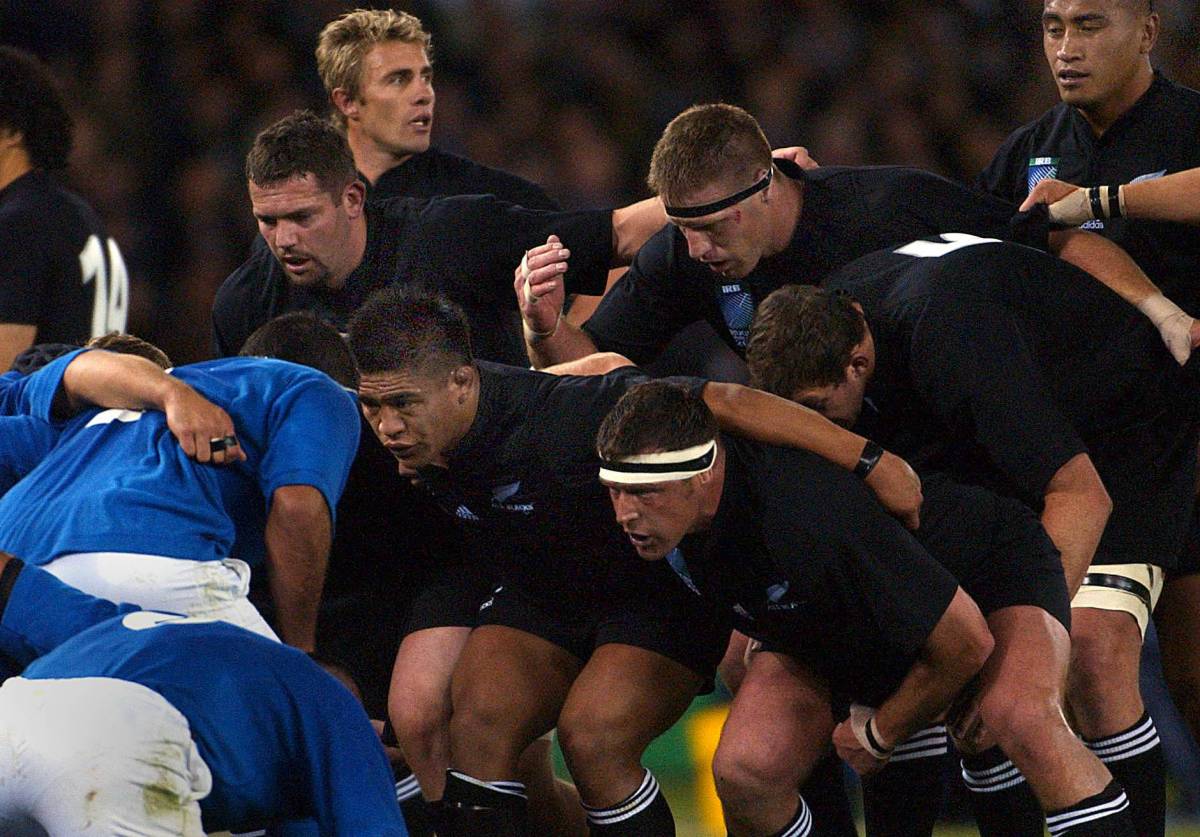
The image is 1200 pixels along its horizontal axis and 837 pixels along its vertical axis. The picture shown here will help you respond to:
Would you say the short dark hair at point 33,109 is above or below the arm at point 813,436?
above

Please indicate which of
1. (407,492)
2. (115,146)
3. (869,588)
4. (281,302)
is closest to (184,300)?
(115,146)

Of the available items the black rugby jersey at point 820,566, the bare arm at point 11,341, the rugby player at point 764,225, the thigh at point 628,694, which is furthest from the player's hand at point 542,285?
the bare arm at point 11,341

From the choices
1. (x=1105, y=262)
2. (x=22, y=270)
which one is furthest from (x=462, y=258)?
(x=1105, y=262)

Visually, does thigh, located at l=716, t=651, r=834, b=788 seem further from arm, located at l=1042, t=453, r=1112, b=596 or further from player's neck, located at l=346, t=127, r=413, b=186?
player's neck, located at l=346, t=127, r=413, b=186

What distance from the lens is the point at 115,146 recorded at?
7.38 meters

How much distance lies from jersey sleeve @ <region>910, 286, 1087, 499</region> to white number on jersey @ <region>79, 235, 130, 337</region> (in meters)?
2.59

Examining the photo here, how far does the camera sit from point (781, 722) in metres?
3.68

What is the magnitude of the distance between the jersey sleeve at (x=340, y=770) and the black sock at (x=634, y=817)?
93 centimetres

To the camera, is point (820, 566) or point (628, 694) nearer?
point (820, 566)

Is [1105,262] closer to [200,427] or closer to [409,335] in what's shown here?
[409,335]

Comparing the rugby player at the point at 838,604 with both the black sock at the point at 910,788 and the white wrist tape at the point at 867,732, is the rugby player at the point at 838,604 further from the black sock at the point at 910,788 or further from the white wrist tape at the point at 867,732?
the black sock at the point at 910,788

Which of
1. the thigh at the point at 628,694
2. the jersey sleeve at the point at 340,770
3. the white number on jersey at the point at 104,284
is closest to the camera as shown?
the jersey sleeve at the point at 340,770

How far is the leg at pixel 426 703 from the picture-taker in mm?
4031

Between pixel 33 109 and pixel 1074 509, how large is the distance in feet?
10.6
